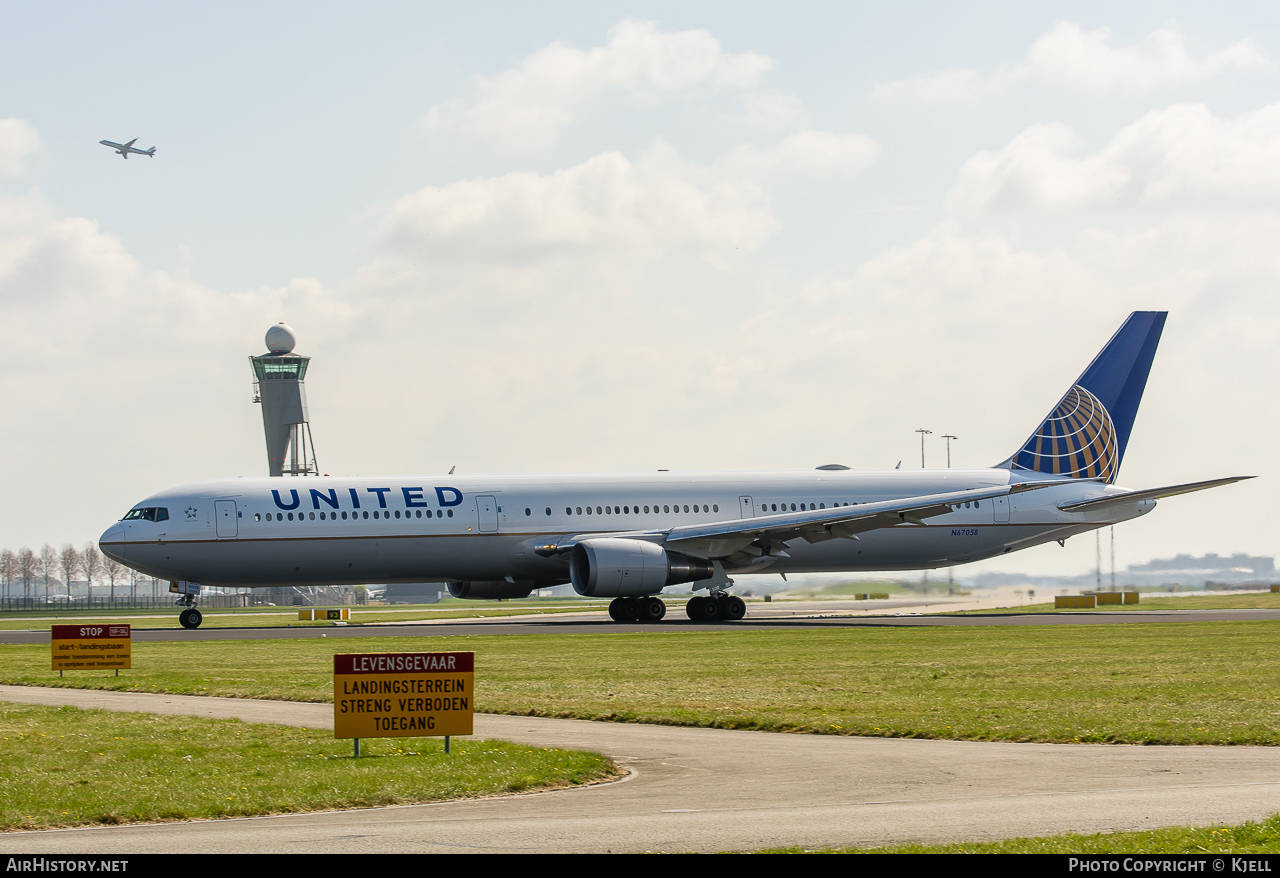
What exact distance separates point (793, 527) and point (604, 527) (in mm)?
6385

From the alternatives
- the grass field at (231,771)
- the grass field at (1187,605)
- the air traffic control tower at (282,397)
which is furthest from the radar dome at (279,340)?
the grass field at (231,771)

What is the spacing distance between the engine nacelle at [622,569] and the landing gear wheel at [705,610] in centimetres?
159

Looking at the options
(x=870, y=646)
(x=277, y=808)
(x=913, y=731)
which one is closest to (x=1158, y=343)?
(x=870, y=646)

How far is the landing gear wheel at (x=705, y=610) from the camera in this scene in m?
45.6

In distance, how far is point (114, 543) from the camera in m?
44.0

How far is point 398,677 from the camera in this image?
14805 mm

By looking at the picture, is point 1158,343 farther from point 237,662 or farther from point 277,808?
point 277,808

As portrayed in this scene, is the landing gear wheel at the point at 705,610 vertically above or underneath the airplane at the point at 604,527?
underneath

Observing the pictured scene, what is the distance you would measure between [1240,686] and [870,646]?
11287 mm

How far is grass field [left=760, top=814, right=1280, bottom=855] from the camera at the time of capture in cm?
961

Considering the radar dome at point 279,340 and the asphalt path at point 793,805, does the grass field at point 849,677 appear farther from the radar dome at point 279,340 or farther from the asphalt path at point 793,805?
the radar dome at point 279,340

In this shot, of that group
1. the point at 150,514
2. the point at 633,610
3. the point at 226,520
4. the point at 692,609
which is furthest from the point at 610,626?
the point at 150,514

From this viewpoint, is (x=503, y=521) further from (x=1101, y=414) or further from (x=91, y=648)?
(x=1101, y=414)

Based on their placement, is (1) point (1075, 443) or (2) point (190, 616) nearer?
(2) point (190, 616)
